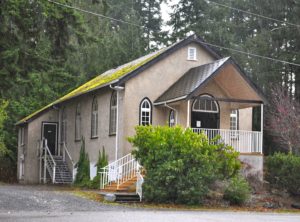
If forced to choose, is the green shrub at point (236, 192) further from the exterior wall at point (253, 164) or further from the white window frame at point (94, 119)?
the white window frame at point (94, 119)

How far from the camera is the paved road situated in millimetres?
15116

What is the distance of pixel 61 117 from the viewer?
3825 cm

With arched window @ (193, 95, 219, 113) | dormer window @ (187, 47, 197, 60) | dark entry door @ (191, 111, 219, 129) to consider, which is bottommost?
dark entry door @ (191, 111, 219, 129)

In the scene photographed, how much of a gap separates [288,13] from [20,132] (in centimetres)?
2439

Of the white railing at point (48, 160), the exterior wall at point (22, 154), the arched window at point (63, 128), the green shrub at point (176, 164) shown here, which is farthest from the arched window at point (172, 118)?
the exterior wall at point (22, 154)

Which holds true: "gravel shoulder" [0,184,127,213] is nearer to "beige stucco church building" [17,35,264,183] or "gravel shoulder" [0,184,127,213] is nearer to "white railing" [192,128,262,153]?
"beige stucco church building" [17,35,264,183]

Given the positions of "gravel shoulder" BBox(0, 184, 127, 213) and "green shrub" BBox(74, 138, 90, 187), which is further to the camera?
"green shrub" BBox(74, 138, 90, 187)

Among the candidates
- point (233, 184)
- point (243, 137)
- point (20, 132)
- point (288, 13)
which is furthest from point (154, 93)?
point (288, 13)

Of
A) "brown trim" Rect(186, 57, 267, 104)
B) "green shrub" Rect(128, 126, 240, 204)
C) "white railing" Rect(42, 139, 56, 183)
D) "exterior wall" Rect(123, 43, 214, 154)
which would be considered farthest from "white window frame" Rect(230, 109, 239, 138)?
Answer: "white railing" Rect(42, 139, 56, 183)

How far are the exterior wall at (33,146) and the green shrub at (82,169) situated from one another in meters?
5.40

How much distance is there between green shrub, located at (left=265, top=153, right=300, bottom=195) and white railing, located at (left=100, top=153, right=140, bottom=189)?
6419 millimetres

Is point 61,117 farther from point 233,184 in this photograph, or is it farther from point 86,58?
point 233,184

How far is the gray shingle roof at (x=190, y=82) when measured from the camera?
1059 inches

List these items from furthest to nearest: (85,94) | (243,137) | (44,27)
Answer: (85,94)
(243,137)
(44,27)
